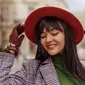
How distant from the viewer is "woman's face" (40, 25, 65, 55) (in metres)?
1.18

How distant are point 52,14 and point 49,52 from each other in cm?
17

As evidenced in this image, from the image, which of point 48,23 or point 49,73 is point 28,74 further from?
point 48,23

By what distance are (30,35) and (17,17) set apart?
0.81 ft

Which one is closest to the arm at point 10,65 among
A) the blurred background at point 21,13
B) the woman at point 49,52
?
the woman at point 49,52

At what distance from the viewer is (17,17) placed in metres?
1.51

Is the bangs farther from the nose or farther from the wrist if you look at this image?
the wrist

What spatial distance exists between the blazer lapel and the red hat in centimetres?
15

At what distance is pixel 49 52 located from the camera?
1.20 meters

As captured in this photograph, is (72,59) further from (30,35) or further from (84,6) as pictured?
(84,6)

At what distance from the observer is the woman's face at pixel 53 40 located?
1179 millimetres

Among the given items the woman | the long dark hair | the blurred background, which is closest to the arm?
the woman

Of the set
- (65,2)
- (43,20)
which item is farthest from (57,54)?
(65,2)

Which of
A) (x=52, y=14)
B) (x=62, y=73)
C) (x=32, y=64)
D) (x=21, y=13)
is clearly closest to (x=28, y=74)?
(x=32, y=64)

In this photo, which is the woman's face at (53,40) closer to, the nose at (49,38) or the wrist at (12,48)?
the nose at (49,38)
